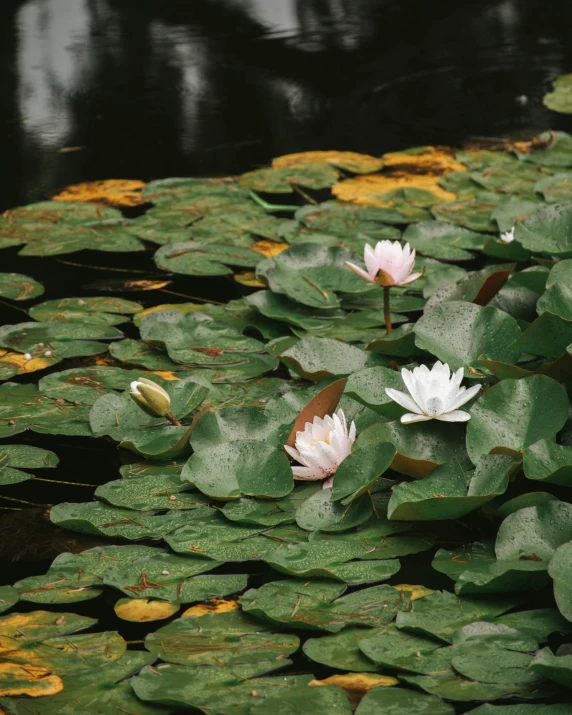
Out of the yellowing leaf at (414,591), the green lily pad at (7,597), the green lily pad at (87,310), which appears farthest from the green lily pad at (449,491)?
the green lily pad at (87,310)

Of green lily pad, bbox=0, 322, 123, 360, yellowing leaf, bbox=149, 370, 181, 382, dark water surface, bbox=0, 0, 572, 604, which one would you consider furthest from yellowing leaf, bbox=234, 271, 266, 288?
yellowing leaf, bbox=149, 370, 181, 382

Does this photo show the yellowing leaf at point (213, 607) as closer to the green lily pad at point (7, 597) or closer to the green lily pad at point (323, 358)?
the green lily pad at point (7, 597)

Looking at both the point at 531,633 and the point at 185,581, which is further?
the point at 185,581

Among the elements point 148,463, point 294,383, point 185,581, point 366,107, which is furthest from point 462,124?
point 185,581

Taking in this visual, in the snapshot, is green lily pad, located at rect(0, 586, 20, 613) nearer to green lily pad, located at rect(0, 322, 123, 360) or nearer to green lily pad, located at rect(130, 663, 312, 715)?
green lily pad, located at rect(130, 663, 312, 715)

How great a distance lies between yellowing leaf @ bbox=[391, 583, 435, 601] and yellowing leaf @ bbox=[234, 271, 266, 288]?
1.13 meters

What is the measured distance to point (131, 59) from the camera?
14.9 feet

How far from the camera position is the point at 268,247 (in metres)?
2.50

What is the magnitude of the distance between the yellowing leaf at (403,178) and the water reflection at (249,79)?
0.17 m

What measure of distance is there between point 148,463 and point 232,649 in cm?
49

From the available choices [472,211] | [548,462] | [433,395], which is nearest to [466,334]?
[433,395]

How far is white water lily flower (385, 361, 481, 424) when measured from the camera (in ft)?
4.70

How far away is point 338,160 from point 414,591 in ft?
7.03

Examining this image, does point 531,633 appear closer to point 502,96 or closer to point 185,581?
point 185,581
